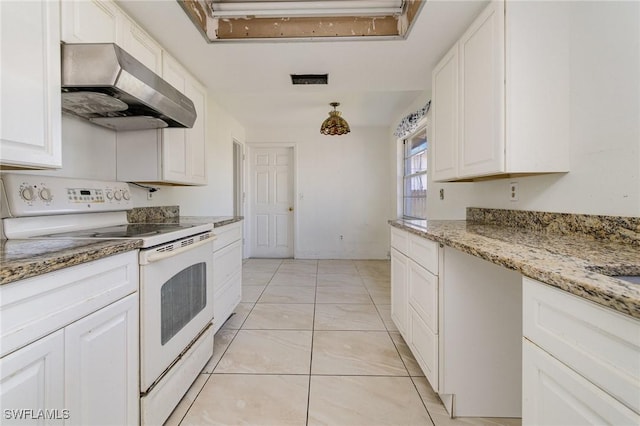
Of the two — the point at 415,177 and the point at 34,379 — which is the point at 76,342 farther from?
the point at 415,177

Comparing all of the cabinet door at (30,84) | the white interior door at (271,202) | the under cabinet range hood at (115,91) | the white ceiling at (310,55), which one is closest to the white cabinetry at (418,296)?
the white ceiling at (310,55)

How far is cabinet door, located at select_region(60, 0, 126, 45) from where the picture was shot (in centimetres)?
115

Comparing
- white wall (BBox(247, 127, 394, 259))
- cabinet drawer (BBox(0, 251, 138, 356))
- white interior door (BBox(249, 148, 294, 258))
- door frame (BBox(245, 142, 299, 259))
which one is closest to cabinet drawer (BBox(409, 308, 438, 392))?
cabinet drawer (BBox(0, 251, 138, 356))

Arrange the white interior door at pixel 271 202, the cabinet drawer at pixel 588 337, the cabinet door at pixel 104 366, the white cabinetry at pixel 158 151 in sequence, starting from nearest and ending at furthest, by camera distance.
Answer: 1. the cabinet drawer at pixel 588 337
2. the cabinet door at pixel 104 366
3. the white cabinetry at pixel 158 151
4. the white interior door at pixel 271 202

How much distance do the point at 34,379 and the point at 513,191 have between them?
228cm

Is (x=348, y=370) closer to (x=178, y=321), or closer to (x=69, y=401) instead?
(x=178, y=321)

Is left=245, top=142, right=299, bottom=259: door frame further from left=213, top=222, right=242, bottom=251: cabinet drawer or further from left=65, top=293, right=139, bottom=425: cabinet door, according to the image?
left=65, top=293, right=139, bottom=425: cabinet door

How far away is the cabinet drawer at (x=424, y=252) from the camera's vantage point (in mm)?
1354

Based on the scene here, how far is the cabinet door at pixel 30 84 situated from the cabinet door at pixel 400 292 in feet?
6.39

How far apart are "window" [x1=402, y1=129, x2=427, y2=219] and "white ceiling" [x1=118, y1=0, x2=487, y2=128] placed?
113cm

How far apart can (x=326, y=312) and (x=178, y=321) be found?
4.73ft

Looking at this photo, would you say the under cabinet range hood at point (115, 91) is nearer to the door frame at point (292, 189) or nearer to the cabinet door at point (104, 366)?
the cabinet door at point (104, 366)

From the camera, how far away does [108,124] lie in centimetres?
164

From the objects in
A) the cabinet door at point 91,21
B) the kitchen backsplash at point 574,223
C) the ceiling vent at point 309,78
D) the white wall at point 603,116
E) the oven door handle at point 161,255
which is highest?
the ceiling vent at point 309,78
